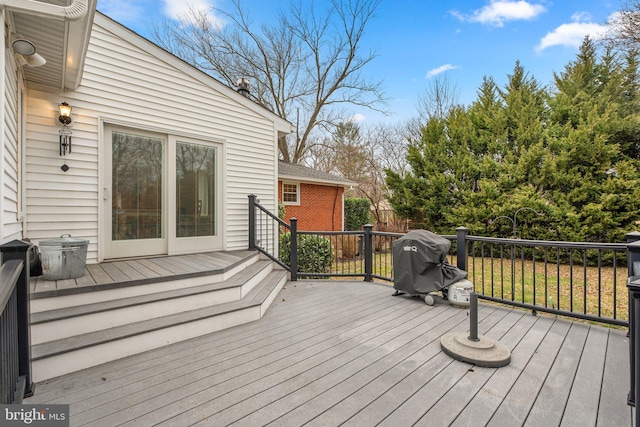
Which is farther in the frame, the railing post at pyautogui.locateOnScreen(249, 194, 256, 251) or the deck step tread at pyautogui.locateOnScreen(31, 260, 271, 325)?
the railing post at pyautogui.locateOnScreen(249, 194, 256, 251)

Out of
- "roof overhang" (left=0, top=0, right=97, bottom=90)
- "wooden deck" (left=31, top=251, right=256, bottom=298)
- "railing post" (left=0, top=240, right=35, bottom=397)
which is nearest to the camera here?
"railing post" (left=0, top=240, right=35, bottom=397)

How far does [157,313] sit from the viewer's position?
9.04 feet

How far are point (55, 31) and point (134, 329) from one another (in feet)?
8.46

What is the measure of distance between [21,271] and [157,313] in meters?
1.19

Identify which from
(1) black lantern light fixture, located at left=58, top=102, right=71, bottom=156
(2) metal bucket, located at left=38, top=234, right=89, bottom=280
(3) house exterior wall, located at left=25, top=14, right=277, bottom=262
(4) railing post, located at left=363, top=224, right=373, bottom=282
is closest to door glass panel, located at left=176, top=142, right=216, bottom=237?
(3) house exterior wall, located at left=25, top=14, right=277, bottom=262

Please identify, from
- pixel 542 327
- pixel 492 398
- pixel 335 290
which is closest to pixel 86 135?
pixel 335 290

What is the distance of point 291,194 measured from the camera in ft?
35.0

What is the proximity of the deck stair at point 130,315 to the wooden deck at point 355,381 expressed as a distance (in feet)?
0.35

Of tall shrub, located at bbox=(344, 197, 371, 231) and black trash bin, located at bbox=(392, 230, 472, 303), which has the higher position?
tall shrub, located at bbox=(344, 197, 371, 231)

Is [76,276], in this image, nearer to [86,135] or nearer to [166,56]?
[86,135]

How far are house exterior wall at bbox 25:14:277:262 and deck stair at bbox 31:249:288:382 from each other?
150 cm

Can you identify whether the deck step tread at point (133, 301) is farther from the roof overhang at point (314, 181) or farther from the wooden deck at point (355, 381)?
the roof overhang at point (314, 181)

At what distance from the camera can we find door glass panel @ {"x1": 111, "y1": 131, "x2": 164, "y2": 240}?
4.01m

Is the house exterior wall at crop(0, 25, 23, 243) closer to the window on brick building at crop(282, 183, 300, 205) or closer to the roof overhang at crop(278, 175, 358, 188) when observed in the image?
the roof overhang at crop(278, 175, 358, 188)
